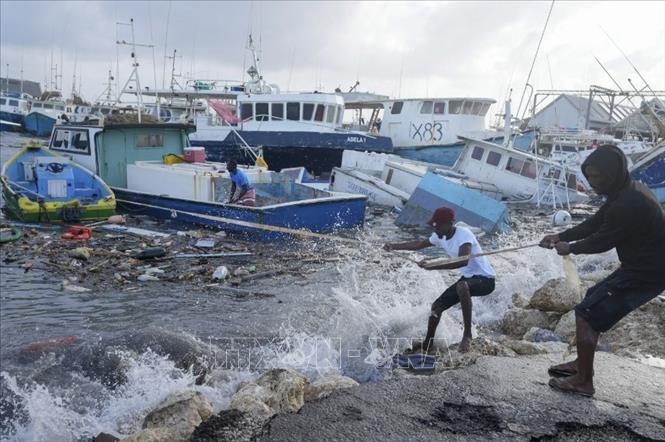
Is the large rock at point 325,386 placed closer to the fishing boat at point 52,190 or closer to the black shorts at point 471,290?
the black shorts at point 471,290

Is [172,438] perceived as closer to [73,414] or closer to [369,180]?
[73,414]

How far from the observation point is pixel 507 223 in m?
14.9

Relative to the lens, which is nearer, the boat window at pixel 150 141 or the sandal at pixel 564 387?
the sandal at pixel 564 387

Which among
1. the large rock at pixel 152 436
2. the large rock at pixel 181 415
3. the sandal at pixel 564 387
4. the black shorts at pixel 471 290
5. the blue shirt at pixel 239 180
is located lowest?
the large rock at pixel 181 415

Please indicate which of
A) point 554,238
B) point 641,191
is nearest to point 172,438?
point 554,238

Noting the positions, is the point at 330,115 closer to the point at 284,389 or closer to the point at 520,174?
the point at 520,174

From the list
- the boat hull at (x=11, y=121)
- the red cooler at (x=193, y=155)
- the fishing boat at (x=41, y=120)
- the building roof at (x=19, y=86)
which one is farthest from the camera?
the building roof at (x=19, y=86)

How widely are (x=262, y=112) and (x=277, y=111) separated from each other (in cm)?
68

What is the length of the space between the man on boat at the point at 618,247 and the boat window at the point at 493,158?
16.5 m

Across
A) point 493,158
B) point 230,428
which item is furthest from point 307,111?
point 230,428

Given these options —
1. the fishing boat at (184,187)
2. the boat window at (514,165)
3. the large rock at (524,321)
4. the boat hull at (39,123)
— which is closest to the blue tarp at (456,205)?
the fishing boat at (184,187)

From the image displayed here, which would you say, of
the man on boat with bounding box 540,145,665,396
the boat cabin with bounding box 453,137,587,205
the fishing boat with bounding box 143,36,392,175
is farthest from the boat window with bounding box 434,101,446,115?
the man on boat with bounding box 540,145,665,396

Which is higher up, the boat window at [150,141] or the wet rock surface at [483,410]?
the boat window at [150,141]

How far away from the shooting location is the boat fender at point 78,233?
11562mm
